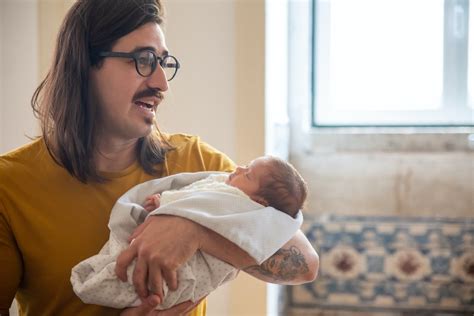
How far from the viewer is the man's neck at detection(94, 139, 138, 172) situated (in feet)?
5.33

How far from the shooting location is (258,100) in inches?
96.3

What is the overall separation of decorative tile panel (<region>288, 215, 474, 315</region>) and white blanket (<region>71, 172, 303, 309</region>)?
1.65m

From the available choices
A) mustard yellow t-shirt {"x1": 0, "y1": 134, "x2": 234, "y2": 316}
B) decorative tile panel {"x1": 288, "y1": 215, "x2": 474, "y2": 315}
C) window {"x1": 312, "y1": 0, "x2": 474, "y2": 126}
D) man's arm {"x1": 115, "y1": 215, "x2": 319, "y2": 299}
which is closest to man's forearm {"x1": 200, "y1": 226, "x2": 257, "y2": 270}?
man's arm {"x1": 115, "y1": 215, "x2": 319, "y2": 299}

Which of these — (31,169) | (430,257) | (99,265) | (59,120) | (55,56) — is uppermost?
(55,56)

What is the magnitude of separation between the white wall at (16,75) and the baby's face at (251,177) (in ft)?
3.72

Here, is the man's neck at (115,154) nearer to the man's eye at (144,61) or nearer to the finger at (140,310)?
the man's eye at (144,61)

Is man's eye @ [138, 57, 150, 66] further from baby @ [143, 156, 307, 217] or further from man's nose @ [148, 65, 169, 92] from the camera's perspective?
baby @ [143, 156, 307, 217]

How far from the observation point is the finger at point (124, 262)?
1306mm

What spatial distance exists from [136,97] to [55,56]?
0.27 meters

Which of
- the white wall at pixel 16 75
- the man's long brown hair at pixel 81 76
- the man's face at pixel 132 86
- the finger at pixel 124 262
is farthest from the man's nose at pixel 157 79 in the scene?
the white wall at pixel 16 75

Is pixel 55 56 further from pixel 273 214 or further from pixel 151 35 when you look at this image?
pixel 273 214

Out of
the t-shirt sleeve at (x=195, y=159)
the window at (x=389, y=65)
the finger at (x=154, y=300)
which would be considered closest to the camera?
the finger at (x=154, y=300)

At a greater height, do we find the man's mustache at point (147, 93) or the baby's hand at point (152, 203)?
the man's mustache at point (147, 93)

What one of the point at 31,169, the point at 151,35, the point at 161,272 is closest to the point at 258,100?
the point at 151,35
